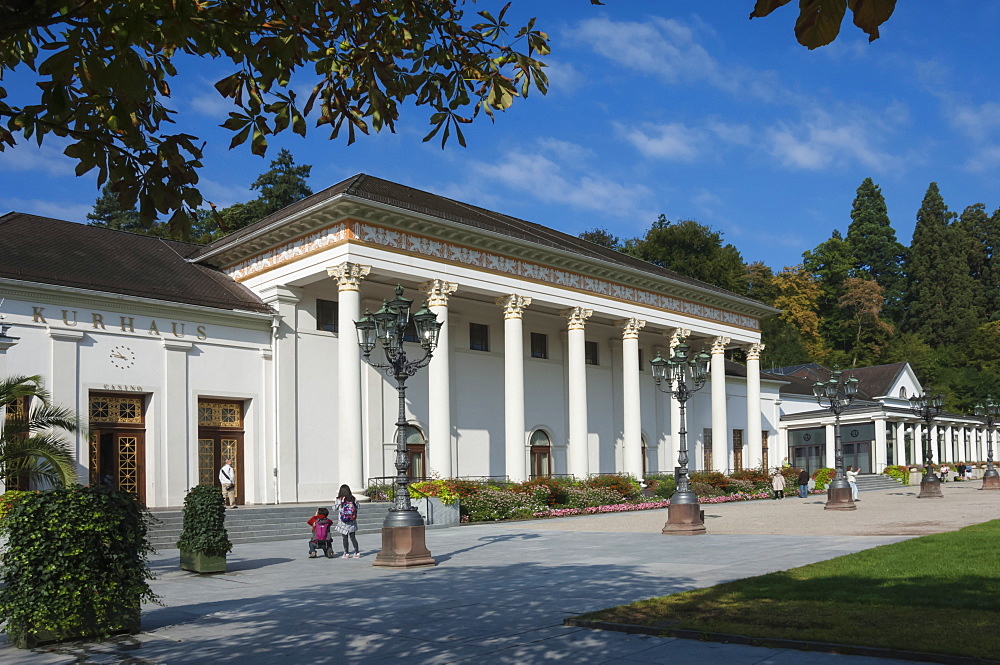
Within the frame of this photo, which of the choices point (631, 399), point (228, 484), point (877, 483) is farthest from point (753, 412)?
point (228, 484)

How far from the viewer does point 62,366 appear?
2630 centimetres

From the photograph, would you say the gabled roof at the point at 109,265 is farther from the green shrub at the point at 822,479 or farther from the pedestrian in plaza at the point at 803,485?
the green shrub at the point at 822,479

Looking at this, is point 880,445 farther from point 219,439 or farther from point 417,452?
point 219,439

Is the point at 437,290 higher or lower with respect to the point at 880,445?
higher

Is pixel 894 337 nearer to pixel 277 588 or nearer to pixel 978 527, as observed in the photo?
pixel 978 527

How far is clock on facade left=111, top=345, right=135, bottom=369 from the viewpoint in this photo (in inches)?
1089

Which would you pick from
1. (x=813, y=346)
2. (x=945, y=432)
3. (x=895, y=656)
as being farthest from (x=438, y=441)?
(x=813, y=346)

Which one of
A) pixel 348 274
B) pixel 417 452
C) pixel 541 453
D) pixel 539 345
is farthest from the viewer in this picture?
pixel 539 345

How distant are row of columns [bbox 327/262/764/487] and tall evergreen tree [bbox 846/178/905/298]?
196ft

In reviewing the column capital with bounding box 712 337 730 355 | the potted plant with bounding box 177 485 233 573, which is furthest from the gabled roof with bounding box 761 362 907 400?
the potted plant with bounding box 177 485 233 573

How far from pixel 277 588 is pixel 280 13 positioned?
9646 mm

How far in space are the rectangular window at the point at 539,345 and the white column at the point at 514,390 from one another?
19.7 feet

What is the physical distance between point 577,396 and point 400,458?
810 inches

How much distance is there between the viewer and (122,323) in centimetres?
2795
